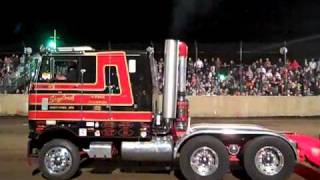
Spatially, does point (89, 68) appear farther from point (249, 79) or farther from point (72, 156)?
point (249, 79)

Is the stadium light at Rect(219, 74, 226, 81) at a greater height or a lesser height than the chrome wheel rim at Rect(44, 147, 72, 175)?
greater

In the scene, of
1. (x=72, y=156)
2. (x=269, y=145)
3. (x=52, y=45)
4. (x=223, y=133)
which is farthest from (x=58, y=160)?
(x=269, y=145)

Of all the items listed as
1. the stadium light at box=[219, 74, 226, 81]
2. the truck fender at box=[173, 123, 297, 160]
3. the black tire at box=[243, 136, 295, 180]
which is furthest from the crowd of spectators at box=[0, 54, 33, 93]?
the black tire at box=[243, 136, 295, 180]

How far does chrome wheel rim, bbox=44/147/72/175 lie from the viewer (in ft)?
38.0

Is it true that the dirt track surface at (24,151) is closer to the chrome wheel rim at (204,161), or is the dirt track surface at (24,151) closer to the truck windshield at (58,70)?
the chrome wheel rim at (204,161)

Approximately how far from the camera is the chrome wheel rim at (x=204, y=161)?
450 inches

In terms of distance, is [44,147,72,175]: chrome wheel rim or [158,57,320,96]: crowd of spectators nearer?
[44,147,72,175]: chrome wheel rim

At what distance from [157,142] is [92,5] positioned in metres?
30.5

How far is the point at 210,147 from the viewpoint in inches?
449

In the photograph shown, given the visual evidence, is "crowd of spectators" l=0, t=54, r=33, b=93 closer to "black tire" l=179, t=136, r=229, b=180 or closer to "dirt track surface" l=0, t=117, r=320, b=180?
"dirt track surface" l=0, t=117, r=320, b=180

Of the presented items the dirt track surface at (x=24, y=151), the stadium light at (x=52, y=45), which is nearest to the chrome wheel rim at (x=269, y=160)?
the dirt track surface at (x=24, y=151)

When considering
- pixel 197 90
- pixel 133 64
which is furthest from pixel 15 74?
pixel 133 64

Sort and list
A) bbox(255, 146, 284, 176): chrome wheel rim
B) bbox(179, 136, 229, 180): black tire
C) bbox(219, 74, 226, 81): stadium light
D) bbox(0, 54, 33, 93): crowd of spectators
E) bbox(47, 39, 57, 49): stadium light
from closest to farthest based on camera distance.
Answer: bbox(179, 136, 229, 180): black tire → bbox(255, 146, 284, 176): chrome wheel rim → bbox(47, 39, 57, 49): stadium light → bbox(0, 54, 33, 93): crowd of spectators → bbox(219, 74, 226, 81): stadium light

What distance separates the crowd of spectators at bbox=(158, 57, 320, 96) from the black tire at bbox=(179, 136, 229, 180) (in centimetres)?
1647
